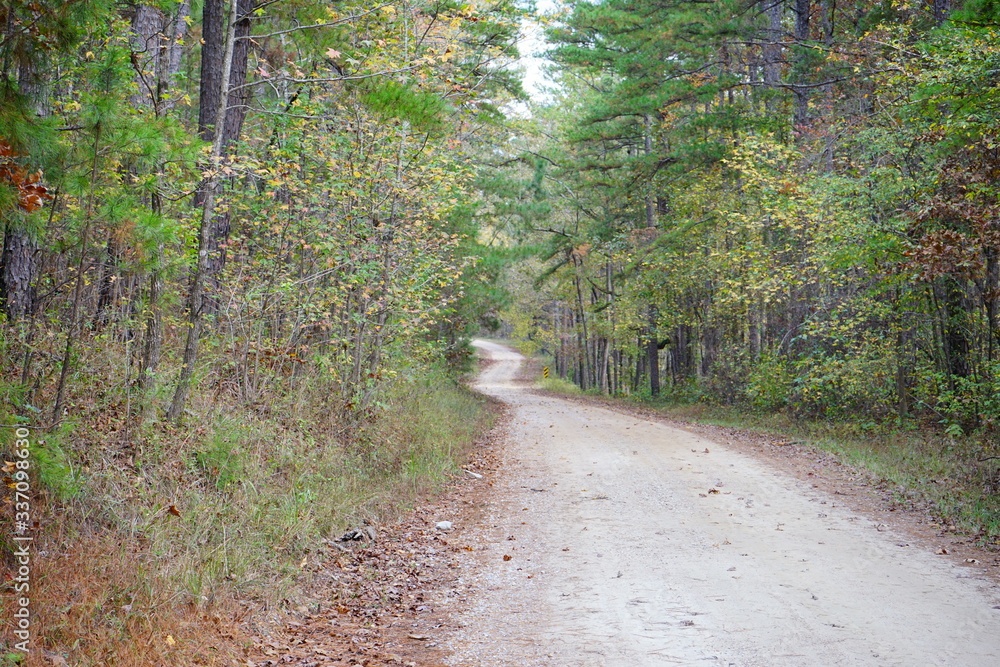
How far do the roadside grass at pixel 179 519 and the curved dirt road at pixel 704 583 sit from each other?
1621mm

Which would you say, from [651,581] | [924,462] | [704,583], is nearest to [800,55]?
[924,462]

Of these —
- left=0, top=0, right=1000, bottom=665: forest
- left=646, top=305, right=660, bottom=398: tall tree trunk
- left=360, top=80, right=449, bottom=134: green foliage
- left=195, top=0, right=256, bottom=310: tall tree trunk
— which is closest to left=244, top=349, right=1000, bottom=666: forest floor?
left=0, top=0, right=1000, bottom=665: forest

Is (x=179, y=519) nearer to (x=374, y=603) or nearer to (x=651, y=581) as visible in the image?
(x=374, y=603)

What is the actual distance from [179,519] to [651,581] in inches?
155

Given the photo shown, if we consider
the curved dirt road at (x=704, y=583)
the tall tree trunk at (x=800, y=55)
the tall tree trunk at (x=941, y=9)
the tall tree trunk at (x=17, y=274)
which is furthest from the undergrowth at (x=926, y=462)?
the tall tree trunk at (x=17, y=274)

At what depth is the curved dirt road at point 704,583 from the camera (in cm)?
480

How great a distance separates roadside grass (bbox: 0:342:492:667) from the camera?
4.36 m

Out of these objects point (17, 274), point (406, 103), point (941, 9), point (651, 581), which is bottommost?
point (651, 581)

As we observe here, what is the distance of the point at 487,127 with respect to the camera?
21.5 meters

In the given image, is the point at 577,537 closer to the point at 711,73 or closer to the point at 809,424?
the point at 809,424

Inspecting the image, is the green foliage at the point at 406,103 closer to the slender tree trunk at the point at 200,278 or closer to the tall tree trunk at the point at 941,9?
the slender tree trunk at the point at 200,278

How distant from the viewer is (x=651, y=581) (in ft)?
20.2

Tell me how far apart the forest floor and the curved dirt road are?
0.02 m

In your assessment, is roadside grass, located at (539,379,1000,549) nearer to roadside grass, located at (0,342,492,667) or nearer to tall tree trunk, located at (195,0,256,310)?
roadside grass, located at (0,342,492,667)
